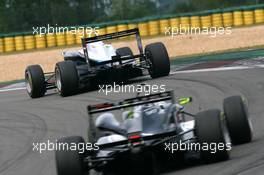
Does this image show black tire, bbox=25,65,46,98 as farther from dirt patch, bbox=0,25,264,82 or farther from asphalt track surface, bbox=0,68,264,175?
dirt patch, bbox=0,25,264,82

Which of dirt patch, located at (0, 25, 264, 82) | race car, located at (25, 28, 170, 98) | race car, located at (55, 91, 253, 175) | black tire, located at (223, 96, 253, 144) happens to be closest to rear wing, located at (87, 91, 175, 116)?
race car, located at (55, 91, 253, 175)

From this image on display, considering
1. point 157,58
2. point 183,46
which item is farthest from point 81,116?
point 183,46

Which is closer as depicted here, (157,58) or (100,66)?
(100,66)

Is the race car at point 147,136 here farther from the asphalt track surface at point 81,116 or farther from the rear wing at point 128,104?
the asphalt track surface at point 81,116

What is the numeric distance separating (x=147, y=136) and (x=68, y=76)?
9444 millimetres

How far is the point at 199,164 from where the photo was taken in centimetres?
858

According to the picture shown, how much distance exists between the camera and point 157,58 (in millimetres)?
18078

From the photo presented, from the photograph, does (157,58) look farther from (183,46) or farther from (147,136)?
(147,136)

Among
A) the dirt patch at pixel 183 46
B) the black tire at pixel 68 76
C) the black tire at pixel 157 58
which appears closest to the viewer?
the black tire at pixel 68 76

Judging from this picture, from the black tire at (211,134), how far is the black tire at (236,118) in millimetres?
449

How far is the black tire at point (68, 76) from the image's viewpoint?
57.4 feet

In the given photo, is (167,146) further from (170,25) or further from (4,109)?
(170,25)

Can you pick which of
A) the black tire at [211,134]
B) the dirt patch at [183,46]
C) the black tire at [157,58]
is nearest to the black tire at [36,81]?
the black tire at [157,58]

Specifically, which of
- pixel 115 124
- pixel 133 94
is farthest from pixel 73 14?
pixel 115 124
